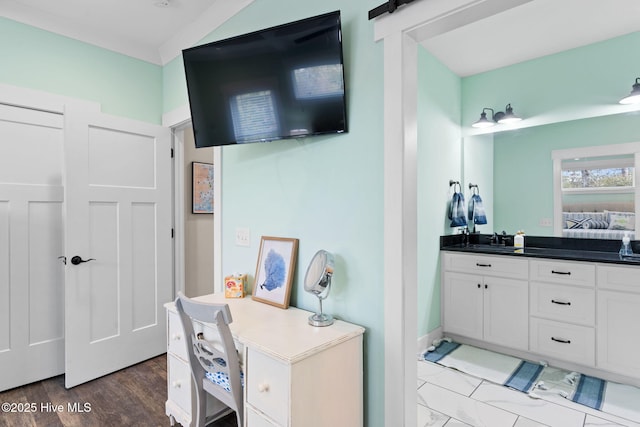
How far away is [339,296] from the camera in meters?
1.71

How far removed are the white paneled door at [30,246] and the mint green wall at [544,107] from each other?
141 inches

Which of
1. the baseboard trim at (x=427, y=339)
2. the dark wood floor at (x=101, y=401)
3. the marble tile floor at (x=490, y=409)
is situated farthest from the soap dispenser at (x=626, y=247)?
the dark wood floor at (x=101, y=401)

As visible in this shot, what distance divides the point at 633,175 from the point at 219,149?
3127 millimetres

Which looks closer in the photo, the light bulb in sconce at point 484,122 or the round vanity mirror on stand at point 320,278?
the round vanity mirror on stand at point 320,278

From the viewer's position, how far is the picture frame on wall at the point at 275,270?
187 centimetres

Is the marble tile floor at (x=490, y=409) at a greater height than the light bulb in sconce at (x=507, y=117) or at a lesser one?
lesser

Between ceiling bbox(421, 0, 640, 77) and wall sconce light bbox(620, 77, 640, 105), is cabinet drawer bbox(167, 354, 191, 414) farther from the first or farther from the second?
wall sconce light bbox(620, 77, 640, 105)

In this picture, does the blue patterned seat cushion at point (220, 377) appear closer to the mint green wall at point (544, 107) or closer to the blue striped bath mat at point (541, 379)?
the blue striped bath mat at point (541, 379)

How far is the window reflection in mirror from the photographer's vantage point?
2.62 meters

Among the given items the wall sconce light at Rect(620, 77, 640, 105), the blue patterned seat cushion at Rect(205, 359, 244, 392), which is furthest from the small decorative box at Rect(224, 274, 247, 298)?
the wall sconce light at Rect(620, 77, 640, 105)

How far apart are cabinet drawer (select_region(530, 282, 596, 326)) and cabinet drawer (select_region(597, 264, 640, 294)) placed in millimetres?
102

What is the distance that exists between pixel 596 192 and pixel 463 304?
4.60 feet

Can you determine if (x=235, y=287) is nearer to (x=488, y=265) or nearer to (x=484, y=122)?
(x=488, y=265)

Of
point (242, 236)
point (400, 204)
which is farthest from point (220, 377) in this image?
point (400, 204)
